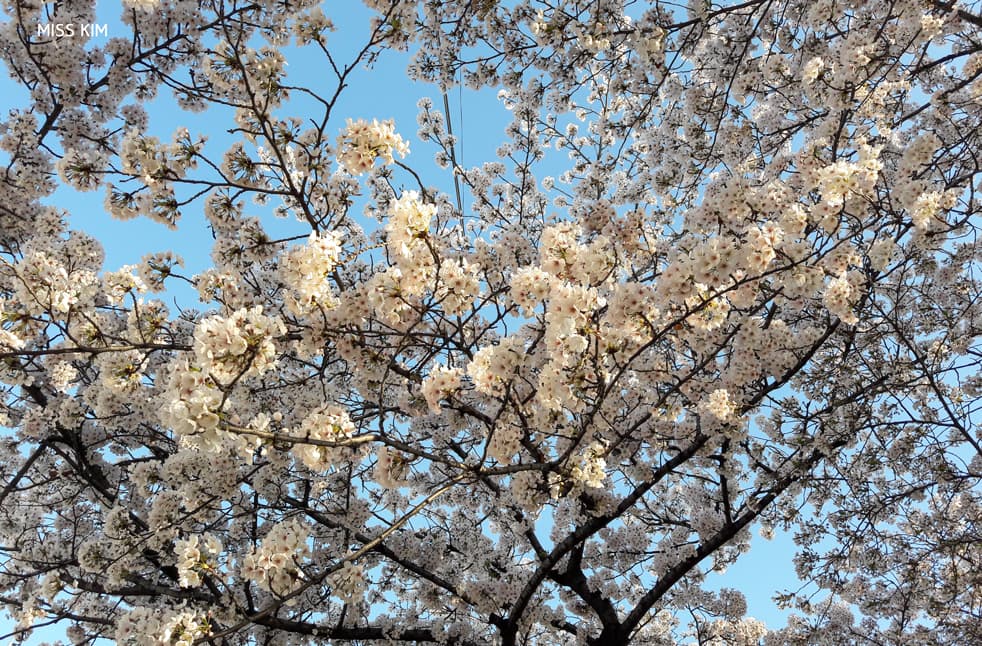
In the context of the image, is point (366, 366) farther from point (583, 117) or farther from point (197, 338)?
point (583, 117)

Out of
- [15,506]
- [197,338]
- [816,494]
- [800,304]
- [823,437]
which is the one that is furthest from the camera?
[15,506]

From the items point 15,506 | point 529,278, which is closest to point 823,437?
point 529,278

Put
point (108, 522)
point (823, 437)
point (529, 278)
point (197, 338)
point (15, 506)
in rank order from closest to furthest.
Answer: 1. point (197, 338)
2. point (529, 278)
3. point (108, 522)
4. point (823, 437)
5. point (15, 506)

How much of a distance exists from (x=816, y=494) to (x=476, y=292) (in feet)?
16.4

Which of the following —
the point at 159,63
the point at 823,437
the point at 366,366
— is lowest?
the point at 366,366

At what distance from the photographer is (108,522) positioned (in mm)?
5098

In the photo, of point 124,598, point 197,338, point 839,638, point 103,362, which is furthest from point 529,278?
point 839,638

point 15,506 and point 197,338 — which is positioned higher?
point 15,506

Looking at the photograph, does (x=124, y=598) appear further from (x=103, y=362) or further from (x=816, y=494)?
(x=816, y=494)

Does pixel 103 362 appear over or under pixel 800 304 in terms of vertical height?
under

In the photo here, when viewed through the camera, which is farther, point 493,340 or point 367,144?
point 493,340

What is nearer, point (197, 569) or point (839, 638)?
point (197, 569)

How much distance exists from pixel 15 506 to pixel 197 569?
5254 mm

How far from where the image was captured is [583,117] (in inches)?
387
